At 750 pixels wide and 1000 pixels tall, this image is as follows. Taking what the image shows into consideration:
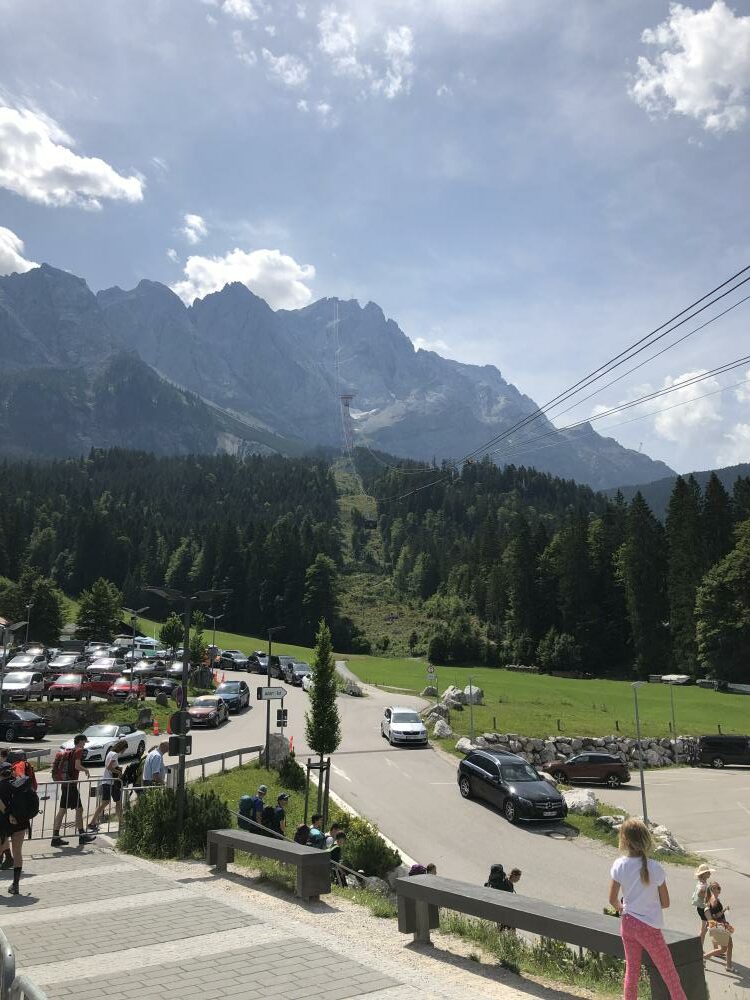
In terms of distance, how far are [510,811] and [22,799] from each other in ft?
57.0

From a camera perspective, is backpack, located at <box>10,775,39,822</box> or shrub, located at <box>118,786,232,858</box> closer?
backpack, located at <box>10,775,39,822</box>

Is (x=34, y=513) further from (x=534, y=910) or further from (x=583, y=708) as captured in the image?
(x=534, y=910)

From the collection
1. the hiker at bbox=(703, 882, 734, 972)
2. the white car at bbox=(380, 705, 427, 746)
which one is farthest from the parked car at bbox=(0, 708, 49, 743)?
the hiker at bbox=(703, 882, 734, 972)

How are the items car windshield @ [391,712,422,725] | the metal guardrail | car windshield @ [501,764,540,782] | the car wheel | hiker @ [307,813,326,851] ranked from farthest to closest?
1. car windshield @ [391,712,422,725]
2. car windshield @ [501,764,540,782]
3. the car wheel
4. hiker @ [307,813,326,851]
5. the metal guardrail

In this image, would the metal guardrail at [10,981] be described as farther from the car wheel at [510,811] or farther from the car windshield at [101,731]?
the car windshield at [101,731]

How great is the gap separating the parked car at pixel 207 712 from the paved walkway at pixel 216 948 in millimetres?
26688

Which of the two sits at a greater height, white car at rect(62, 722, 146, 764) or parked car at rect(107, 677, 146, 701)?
parked car at rect(107, 677, 146, 701)

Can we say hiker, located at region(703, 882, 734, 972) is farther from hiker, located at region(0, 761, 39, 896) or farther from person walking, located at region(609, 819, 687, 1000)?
hiker, located at region(0, 761, 39, 896)

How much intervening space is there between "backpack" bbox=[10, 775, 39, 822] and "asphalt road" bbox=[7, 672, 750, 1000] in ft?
35.6

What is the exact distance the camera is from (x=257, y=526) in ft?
479

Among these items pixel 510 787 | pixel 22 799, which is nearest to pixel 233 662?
pixel 510 787

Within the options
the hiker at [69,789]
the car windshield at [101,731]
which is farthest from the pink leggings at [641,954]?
the car windshield at [101,731]

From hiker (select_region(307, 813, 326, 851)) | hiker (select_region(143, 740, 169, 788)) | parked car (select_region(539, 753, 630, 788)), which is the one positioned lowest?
parked car (select_region(539, 753, 630, 788))

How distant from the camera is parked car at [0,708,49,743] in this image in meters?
29.2
